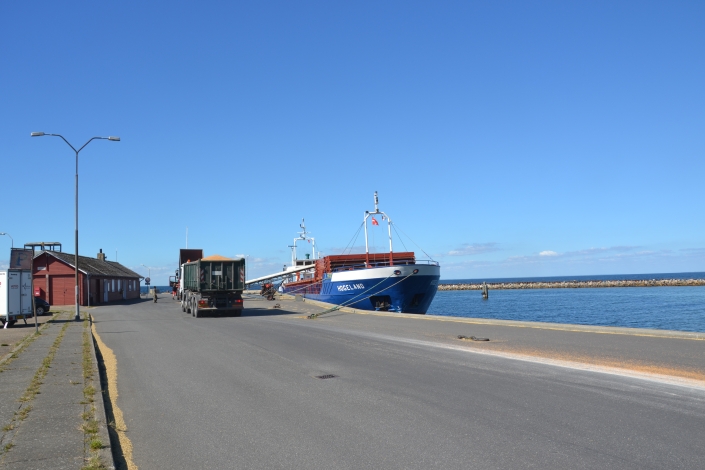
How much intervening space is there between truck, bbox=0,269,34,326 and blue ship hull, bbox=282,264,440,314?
19.1 m

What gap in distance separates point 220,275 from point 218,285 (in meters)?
0.53

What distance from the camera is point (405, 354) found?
1359 cm

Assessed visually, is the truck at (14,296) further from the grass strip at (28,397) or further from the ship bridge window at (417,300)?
the ship bridge window at (417,300)

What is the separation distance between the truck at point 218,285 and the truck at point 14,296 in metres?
7.65

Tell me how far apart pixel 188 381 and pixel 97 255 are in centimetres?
7067

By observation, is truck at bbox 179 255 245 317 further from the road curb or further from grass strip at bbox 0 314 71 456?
the road curb

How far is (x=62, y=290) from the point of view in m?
49.4

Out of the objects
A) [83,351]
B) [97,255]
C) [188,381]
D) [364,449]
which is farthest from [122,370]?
[97,255]

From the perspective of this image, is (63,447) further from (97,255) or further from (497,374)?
(97,255)

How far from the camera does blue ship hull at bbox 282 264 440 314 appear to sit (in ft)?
123

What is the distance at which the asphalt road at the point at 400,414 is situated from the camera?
583 centimetres

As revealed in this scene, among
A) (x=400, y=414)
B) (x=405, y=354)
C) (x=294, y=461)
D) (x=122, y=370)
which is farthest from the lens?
(x=405, y=354)

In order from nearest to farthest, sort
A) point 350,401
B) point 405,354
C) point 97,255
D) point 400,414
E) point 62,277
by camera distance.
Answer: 1. point 400,414
2. point 350,401
3. point 405,354
4. point 62,277
5. point 97,255

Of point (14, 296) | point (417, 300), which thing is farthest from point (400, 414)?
point (417, 300)
